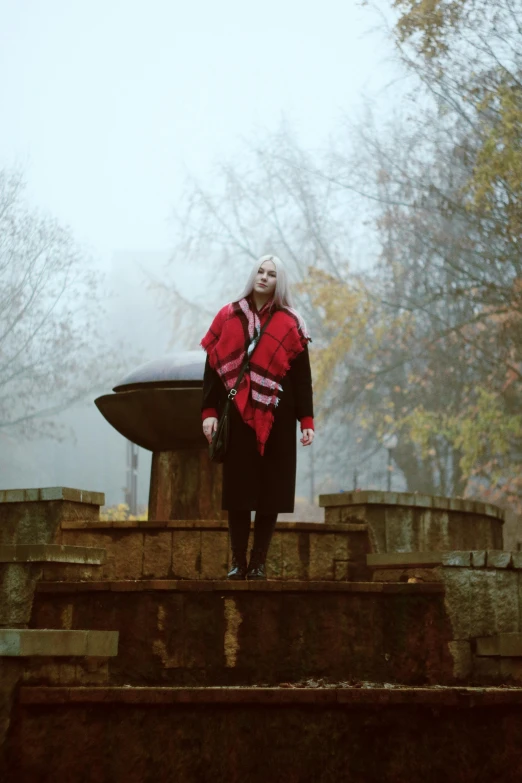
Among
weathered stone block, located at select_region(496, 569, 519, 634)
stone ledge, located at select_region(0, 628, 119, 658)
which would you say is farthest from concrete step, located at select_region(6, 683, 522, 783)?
weathered stone block, located at select_region(496, 569, 519, 634)

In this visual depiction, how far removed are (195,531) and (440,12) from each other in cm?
922

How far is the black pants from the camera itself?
18.1 ft

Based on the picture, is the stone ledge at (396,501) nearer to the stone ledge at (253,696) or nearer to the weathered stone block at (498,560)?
the weathered stone block at (498,560)

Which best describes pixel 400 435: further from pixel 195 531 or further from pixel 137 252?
pixel 137 252

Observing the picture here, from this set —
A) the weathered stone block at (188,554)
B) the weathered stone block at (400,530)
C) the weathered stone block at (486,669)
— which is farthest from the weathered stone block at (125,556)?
the weathered stone block at (486,669)

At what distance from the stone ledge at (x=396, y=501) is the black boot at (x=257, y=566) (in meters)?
1.50

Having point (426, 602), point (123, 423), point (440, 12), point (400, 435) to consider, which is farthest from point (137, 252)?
point (426, 602)

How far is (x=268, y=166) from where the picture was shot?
23438mm

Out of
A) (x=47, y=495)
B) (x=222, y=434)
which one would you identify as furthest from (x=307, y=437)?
(x=47, y=495)

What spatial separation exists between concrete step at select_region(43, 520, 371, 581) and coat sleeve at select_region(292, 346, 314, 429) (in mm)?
1074

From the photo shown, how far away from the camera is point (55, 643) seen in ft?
14.0

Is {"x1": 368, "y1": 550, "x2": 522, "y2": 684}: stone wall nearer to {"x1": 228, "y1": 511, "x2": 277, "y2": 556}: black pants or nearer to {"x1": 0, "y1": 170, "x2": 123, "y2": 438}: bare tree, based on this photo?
{"x1": 228, "y1": 511, "x2": 277, "y2": 556}: black pants

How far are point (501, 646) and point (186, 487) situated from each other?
339 centimetres

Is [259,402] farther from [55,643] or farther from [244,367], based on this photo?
[55,643]
